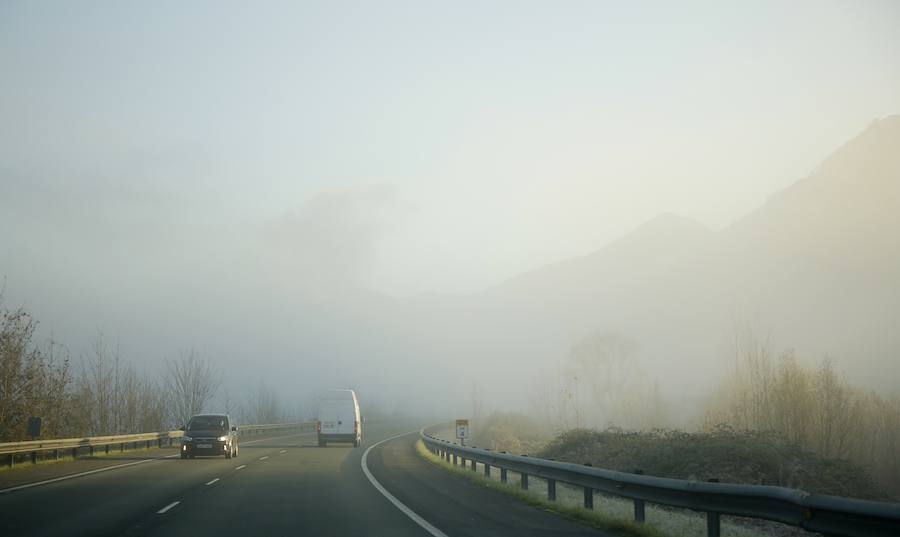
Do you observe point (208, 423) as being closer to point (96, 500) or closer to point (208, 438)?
point (208, 438)

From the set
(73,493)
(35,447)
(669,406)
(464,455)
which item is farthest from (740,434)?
(669,406)

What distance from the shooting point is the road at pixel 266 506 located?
11.6 metres

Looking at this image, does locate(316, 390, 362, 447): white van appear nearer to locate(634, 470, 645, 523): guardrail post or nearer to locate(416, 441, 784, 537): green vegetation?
locate(416, 441, 784, 537): green vegetation

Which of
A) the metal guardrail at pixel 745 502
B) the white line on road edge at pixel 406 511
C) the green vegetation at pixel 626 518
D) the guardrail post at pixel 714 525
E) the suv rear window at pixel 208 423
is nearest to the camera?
the metal guardrail at pixel 745 502

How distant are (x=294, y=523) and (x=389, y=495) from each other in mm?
5094


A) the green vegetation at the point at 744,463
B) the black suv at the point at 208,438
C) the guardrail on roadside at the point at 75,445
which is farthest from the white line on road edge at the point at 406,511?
the guardrail on roadside at the point at 75,445

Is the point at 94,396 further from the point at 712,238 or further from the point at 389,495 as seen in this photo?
the point at 712,238

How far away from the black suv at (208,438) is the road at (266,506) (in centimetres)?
606

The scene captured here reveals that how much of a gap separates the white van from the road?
1625 centimetres

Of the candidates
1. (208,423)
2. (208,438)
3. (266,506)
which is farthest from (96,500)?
(208,423)

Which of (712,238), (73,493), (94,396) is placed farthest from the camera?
(712,238)

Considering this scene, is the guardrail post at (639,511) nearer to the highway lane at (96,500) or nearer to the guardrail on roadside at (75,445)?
the highway lane at (96,500)

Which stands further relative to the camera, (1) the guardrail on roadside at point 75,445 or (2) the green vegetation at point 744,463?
(1) the guardrail on roadside at point 75,445

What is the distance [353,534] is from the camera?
11.2m
